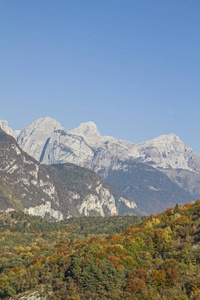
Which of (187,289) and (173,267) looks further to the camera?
(173,267)

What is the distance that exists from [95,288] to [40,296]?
19624mm

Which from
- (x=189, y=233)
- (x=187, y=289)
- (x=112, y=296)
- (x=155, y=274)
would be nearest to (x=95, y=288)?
(x=112, y=296)

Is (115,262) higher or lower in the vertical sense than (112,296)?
higher

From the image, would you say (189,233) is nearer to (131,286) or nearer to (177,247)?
(177,247)

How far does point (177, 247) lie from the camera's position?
602ft

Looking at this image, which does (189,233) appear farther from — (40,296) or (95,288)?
(40,296)

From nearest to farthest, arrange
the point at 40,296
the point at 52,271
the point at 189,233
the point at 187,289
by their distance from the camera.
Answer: the point at 187,289
the point at 40,296
the point at 52,271
the point at 189,233

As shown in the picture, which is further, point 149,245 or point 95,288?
point 149,245

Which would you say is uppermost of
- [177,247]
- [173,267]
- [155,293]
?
[177,247]

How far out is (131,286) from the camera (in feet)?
506

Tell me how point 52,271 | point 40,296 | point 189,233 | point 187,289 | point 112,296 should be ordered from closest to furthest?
point 187,289 < point 112,296 < point 40,296 < point 52,271 < point 189,233

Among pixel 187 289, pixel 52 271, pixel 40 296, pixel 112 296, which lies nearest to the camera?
pixel 187 289

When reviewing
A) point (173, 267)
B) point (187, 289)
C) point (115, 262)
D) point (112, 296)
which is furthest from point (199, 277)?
point (115, 262)

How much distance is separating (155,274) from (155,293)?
13185 millimetres
